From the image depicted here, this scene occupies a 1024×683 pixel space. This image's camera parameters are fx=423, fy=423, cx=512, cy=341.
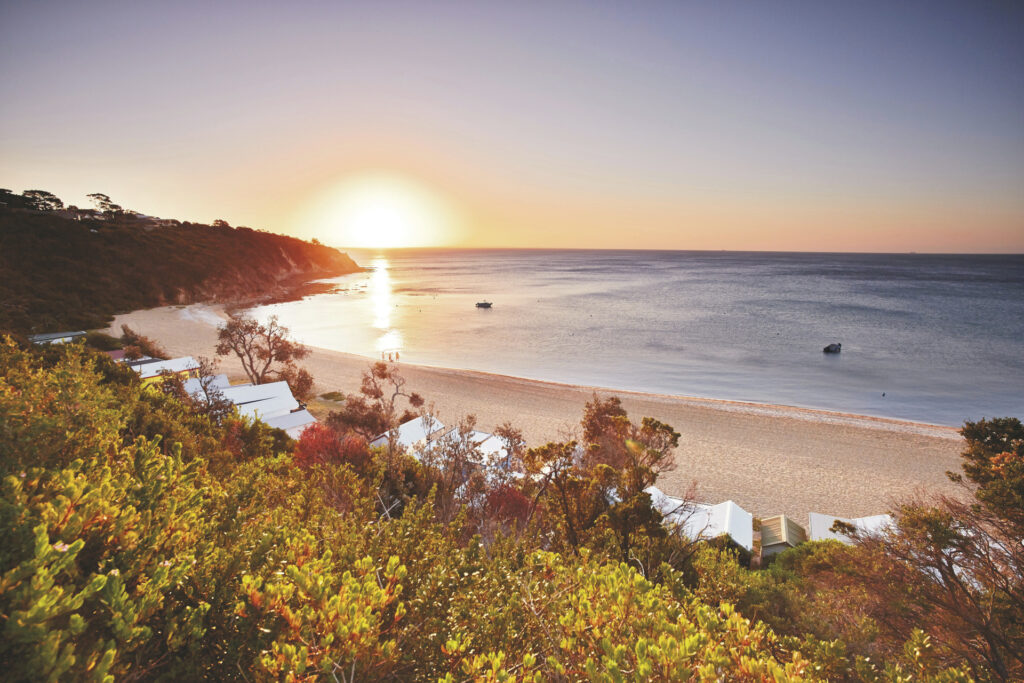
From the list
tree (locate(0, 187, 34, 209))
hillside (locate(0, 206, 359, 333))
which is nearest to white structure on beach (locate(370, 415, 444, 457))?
hillside (locate(0, 206, 359, 333))

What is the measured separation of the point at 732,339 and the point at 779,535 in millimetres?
40270

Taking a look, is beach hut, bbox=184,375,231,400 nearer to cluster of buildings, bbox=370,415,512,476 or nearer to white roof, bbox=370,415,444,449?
white roof, bbox=370,415,444,449

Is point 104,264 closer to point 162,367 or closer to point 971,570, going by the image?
point 162,367

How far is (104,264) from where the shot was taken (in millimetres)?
54219

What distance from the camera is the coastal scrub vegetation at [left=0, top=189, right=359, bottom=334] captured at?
39500 mm

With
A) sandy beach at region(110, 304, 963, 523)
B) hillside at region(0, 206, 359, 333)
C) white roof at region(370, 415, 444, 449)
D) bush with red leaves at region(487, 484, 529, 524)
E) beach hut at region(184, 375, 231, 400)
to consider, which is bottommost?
sandy beach at region(110, 304, 963, 523)

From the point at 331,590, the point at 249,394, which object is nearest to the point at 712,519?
the point at 331,590

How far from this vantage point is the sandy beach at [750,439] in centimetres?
1788

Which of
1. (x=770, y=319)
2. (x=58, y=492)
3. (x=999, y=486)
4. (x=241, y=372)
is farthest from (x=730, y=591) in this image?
(x=770, y=319)

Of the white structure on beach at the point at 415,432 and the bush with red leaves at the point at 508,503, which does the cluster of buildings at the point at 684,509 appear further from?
the bush with red leaves at the point at 508,503

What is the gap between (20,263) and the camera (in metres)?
45.0

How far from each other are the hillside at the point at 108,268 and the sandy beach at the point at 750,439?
1337 cm

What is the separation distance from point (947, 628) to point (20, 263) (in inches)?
2814

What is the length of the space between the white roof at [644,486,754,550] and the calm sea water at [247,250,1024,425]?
19.1 m
